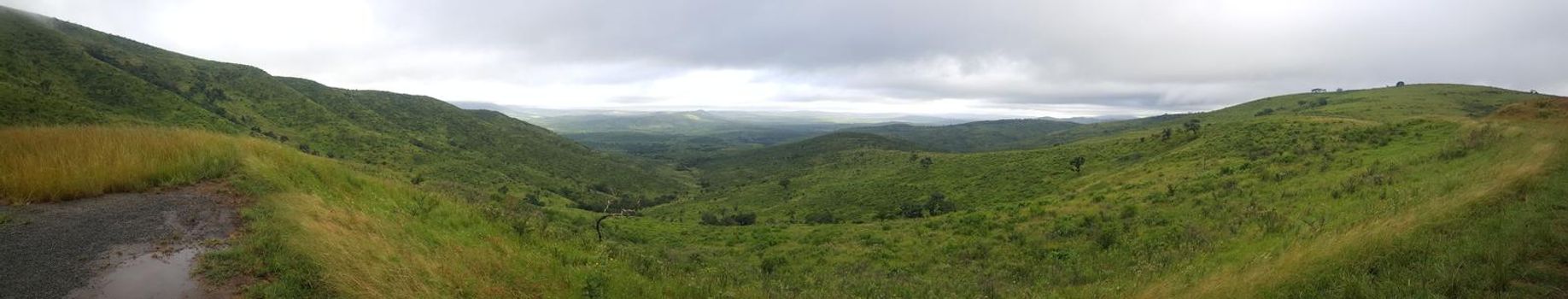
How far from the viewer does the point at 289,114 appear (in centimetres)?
10344

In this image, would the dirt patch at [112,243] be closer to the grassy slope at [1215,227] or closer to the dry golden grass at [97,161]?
the dry golden grass at [97,161]

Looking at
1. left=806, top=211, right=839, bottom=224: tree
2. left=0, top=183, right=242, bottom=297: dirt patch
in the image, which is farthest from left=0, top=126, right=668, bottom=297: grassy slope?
left=806, top=211, right=839, bottom=224: tree

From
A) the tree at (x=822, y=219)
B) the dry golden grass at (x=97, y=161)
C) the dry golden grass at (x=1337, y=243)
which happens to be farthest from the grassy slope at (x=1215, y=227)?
the dry golden grass at (x=97, y=161)

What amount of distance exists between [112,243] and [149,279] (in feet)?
5.55

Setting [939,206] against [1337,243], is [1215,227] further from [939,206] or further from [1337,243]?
[939,206]

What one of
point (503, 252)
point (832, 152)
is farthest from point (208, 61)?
point (503, 252)

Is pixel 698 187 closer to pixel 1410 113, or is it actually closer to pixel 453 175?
pixel 453 175

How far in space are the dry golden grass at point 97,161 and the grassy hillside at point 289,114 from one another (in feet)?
64.3

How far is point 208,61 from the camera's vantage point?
131m

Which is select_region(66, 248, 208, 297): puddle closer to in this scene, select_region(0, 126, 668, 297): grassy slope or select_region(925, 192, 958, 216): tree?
select_region(0, 126, 668, 297): grassy slope

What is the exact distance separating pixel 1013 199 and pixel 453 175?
285ft

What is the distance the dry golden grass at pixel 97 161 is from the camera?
30.5 ft

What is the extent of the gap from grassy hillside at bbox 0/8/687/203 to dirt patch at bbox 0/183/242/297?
77.4 ft

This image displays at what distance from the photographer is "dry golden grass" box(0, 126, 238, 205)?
30.5ft
